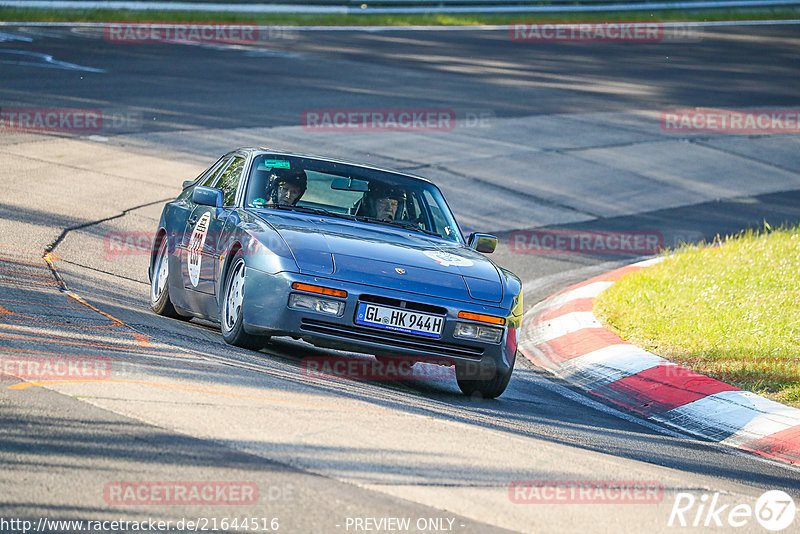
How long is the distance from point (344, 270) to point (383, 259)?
12.3 inches

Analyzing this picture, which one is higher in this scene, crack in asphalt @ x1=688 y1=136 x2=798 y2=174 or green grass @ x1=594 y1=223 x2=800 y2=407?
crack in asphalt @ x1=688 y1=136 x2=798 y2=174

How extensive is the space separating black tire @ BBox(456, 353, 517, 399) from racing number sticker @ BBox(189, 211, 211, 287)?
2052 mm

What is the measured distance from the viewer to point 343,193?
8.02 meters

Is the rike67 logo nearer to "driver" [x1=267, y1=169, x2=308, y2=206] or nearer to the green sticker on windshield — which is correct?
"driver" [x1=267, y1=169, x2=308, y2=206]

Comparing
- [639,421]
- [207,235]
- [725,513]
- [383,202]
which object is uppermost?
[383,202]

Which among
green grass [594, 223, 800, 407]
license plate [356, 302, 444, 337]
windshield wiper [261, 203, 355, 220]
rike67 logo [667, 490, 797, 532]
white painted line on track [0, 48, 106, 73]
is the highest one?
white painted line on track [0, 48, 106, 73]

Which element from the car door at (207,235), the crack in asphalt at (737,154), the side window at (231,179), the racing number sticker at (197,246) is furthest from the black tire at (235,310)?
the crack in asphalt at (737,154)

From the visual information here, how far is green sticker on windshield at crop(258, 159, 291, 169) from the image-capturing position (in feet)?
26.7

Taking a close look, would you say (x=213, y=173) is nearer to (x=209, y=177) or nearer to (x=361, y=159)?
(x=209, y=177)

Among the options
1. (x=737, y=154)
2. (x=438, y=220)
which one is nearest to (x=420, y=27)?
(x=737, y=154)

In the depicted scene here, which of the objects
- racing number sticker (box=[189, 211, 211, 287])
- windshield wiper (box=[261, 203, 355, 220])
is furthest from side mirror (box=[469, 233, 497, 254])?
racing number sticker (box=[189, 211, 211, 287])

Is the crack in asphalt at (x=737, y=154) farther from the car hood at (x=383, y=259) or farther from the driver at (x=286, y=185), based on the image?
the driver at (x=286, y=185)

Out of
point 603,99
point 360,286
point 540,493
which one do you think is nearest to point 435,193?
point 360,286

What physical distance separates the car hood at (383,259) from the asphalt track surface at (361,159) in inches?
25.5
